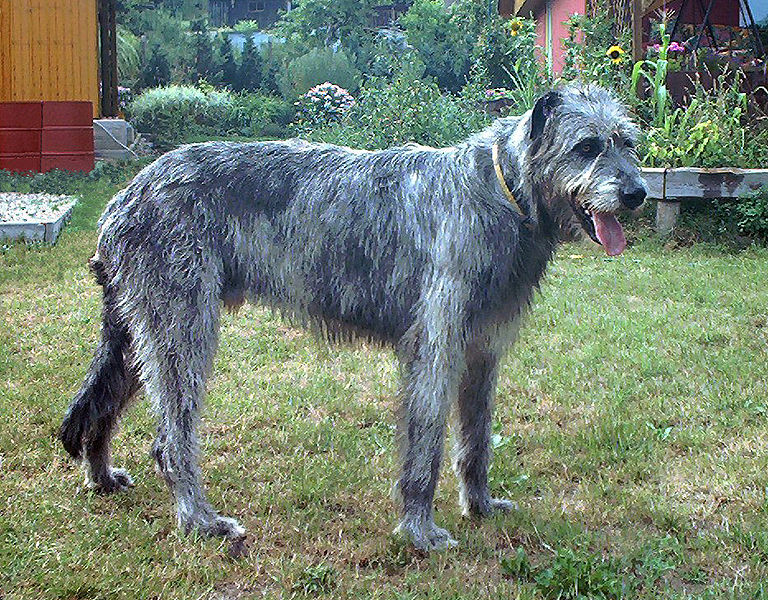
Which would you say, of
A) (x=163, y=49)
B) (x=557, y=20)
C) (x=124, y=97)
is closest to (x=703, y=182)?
(x=557, y=20)

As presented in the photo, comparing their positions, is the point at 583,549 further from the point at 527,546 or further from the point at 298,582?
the point at 298,582

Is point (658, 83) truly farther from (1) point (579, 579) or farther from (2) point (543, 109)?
(1) point (579, 579)

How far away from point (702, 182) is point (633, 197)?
20.2 ft

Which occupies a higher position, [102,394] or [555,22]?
[555,22]

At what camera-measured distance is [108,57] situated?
16.6 m

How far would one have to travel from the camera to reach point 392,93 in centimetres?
1146

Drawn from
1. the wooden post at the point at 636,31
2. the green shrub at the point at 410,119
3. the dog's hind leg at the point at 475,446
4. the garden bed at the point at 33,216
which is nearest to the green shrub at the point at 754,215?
the wooden post at the point at 636,31

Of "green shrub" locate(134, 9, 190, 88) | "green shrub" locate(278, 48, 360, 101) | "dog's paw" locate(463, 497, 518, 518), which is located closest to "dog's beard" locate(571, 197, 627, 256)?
"dog's paw" locate(463, 497, 518, 518)

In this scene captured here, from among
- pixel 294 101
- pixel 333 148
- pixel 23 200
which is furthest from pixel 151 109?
pixel 333 148

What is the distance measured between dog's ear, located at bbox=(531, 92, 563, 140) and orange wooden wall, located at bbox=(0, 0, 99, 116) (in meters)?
12.6

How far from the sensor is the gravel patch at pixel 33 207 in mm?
8815

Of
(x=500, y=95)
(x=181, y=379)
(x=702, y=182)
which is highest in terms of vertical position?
(x=500, y=95)

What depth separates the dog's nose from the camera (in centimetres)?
303

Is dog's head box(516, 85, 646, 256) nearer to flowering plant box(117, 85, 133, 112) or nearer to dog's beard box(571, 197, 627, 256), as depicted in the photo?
dog's beard box(571, 197, 627, 256)
